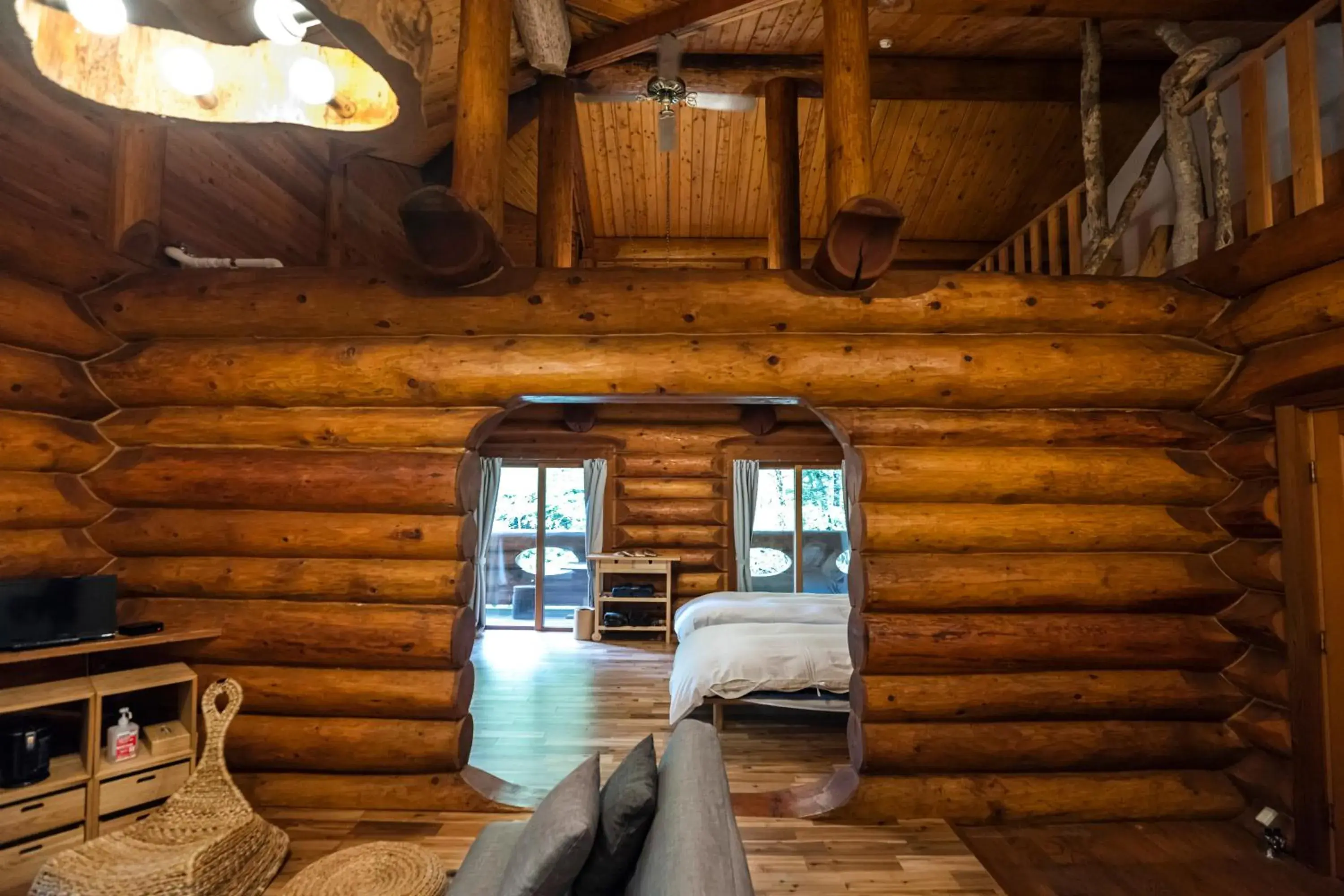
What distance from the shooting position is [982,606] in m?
3.45

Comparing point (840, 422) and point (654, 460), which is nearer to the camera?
point (840, 422)

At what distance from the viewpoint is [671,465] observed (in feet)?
26.2

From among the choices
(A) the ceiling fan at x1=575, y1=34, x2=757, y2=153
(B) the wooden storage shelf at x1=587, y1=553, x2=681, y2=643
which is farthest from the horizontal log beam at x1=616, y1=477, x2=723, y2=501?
(A) the ceiling fan at x1=575, y1=34, x2=757, y2=153

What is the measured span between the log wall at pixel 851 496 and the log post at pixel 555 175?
1403 millimetres

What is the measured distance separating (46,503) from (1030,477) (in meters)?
5.12

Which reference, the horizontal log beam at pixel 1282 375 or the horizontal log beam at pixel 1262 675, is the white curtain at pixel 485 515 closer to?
the horizontal log beam at pixel 1282 375

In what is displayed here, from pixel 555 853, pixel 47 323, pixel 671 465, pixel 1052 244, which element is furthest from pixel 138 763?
pixel 1052 244

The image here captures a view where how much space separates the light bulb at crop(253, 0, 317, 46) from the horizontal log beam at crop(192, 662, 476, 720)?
2.95 meters

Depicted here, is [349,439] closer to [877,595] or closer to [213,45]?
[213,45]

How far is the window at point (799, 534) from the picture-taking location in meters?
8.84

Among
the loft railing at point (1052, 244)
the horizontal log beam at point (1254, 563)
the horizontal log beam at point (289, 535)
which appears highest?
the loft railing at point (1052, 244)

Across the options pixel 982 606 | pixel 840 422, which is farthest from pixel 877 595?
pixel 840 422

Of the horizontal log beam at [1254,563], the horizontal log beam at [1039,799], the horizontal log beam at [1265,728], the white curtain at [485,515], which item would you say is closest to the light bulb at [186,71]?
the horizontal log beam at [1039,799]

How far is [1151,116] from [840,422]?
594cm
